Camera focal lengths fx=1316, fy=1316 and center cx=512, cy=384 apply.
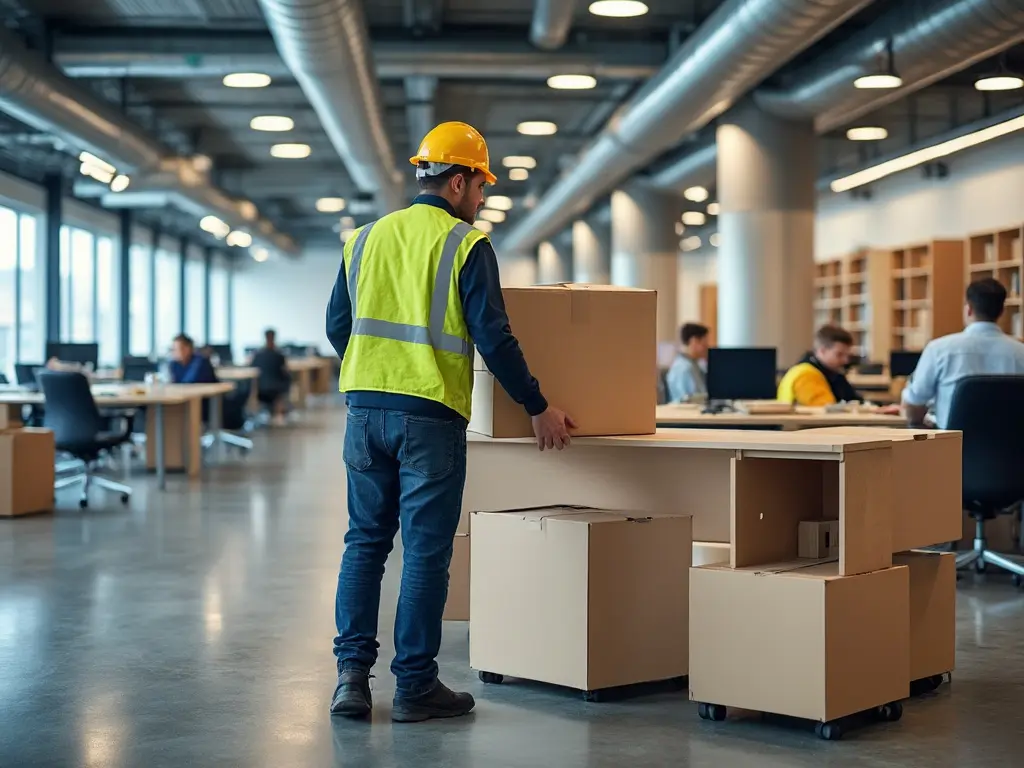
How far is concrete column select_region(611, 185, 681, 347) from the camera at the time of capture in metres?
Result: 19.1

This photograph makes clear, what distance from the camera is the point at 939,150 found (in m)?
12.5

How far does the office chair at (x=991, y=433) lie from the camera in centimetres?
618

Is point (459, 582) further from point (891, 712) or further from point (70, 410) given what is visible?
point (70, 410)

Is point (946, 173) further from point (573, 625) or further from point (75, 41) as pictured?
point (573, 625)

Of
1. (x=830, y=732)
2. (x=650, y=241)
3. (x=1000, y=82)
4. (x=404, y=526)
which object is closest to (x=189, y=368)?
(x=1000, y=82)

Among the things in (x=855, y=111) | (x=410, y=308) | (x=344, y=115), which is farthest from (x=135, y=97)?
(x=410, y=308)

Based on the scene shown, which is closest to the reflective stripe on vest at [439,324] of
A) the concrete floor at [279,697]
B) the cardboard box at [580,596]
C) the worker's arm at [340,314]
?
the worker's arm at [340,314]

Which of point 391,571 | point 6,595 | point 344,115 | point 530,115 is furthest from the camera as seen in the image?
point 530,115

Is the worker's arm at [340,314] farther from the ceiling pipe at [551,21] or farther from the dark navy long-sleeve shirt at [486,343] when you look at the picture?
the ceiling pipe at [551,21]

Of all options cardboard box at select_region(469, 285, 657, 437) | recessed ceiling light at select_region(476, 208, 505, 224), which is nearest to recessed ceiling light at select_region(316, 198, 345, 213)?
recessed ceiling light at select_region(476, 208, 505, 224)

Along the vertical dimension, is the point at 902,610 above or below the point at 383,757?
above

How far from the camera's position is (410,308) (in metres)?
3.86

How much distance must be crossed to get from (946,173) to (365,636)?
14.2 meters

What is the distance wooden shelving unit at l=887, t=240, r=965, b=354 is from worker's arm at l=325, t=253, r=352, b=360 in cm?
1239
